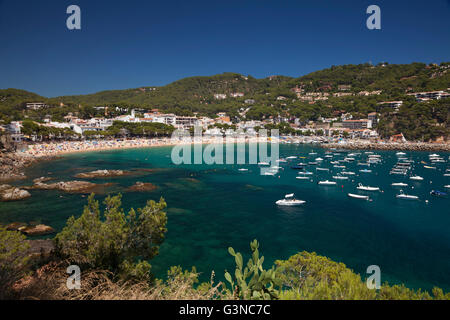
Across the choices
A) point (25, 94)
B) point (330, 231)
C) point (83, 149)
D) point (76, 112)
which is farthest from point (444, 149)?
point (25, 94)

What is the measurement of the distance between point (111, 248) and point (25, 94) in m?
126

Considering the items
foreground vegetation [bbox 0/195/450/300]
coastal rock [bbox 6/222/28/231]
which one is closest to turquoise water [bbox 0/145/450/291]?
coastal rock [bbox 6/222/28/231]

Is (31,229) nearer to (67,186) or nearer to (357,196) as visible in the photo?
(67,186)

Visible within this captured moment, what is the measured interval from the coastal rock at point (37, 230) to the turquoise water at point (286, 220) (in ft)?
2.71

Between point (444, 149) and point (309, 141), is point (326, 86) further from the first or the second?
point (444, 149)

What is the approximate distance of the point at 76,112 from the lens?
277 feet

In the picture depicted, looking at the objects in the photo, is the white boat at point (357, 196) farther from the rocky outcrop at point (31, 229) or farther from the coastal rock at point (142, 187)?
the rocky outcrop at point (31, 229)

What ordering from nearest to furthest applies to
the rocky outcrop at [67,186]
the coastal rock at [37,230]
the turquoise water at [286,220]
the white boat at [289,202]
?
the turquoise water at [286,220] → the coastal rock at [37,230] → the white boat at [289,202] → the rocky outcrop at [67,186]

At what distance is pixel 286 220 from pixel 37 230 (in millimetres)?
17928

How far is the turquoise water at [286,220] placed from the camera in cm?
1422

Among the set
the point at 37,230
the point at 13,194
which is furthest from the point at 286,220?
the point at 13,194

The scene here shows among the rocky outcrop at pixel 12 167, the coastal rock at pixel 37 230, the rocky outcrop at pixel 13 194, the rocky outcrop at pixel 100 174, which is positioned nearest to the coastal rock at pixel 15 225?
the coastal rock at pixel 37 230

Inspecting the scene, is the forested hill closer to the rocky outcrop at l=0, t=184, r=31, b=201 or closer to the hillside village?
the hillside village

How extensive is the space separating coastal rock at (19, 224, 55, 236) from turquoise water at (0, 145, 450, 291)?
2.71 ft
